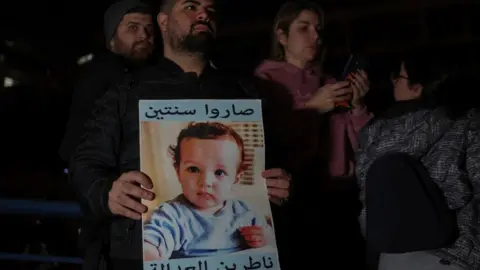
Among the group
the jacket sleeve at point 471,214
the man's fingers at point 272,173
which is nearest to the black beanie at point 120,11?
the man's fingers at point 272,173

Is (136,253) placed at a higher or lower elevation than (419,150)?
lower

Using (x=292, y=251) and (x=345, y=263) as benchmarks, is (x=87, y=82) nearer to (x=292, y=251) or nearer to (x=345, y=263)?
(x=292, y=251)

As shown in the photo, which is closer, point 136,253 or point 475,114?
point 136,253

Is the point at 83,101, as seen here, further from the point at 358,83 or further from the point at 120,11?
the point at 358,83

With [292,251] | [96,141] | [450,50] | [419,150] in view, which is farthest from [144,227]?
[450,50]

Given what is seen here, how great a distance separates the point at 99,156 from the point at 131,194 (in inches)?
9.8

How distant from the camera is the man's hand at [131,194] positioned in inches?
69.8

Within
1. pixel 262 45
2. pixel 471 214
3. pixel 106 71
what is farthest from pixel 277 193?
pixel 262 45

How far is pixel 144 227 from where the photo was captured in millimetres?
1804

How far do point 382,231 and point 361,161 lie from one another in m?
0.31

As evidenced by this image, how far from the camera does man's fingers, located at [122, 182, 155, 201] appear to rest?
177cm

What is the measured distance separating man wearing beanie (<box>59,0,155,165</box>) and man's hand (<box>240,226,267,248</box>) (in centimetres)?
76

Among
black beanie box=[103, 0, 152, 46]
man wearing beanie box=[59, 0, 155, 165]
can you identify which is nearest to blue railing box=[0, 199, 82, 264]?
man wearing beanie box=[59, 0, 155, 165]

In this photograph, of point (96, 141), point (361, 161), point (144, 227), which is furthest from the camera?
point (361, 161)
